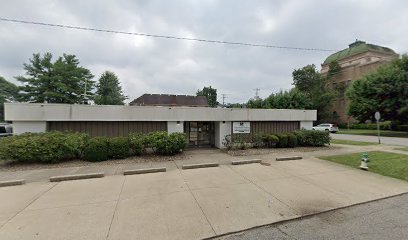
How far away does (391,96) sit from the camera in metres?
22.6

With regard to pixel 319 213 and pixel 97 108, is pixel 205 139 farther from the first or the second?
pixel 319 213

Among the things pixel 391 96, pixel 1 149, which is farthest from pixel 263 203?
pixel 391 96

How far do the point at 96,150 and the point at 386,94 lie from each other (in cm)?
3093

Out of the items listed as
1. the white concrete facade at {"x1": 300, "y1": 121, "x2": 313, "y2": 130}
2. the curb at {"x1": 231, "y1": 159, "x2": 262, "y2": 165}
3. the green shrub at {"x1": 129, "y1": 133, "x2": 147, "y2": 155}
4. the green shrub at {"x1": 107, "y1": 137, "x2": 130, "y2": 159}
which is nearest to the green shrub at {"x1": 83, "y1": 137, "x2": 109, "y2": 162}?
the green shrub at {"x1": 107, "y1": 137, "x2": 130, "y2": 159}

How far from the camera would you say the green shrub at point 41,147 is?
792cm

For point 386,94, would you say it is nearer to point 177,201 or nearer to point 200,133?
point 200,133

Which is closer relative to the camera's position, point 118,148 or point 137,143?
point 118,148

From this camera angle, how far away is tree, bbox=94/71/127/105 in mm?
43838

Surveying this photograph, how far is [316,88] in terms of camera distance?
1593 inches

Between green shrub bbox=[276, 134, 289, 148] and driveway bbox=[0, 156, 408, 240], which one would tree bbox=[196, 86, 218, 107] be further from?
driveway bbox=[0, 156, 408, 240]

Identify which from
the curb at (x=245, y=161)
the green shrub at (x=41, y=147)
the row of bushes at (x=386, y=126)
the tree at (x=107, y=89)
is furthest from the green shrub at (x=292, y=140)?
the tree at (x=107, y=89)

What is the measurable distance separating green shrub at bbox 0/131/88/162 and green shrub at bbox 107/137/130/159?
1254mm

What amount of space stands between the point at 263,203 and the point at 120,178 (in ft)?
15.7

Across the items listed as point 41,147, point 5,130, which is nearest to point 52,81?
point 5,130
